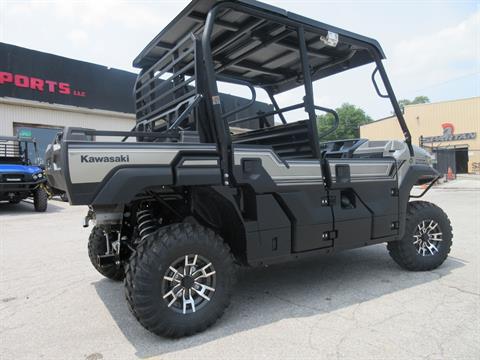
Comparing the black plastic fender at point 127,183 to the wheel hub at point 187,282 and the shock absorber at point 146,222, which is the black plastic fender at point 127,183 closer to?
the shock absorber at point 146,222

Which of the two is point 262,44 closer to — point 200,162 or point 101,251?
point 200,162

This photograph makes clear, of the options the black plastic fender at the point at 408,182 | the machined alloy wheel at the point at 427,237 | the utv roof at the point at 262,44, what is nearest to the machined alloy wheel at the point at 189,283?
the utv roof at the point at 262,44

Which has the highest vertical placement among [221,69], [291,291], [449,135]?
[449,135]

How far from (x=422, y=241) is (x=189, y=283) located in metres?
2.98

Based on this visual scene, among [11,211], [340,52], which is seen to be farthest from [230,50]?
[11,211]

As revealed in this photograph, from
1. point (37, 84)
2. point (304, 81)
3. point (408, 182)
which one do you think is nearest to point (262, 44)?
point (304, 81)

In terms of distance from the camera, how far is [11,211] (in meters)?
11.0

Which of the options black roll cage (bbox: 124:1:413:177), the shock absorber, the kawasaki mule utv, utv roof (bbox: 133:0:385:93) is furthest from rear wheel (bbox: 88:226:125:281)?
utv roof (bbox: 133:0:385:93)

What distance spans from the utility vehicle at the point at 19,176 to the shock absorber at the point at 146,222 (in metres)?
7.44

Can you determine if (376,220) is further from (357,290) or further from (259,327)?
(259,327)

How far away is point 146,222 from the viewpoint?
130 inches

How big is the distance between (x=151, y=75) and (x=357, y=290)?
3136mm

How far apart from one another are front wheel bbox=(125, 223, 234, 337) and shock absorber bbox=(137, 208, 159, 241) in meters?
0.38

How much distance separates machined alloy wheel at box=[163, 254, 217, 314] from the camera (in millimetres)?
2854
